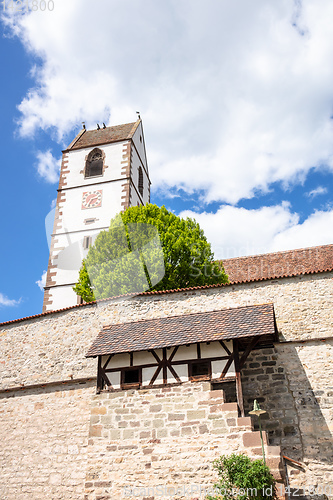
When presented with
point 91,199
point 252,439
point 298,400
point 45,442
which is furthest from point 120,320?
point 91,199

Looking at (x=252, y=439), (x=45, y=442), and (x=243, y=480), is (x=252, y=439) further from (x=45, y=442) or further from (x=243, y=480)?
(x=45, y=442)

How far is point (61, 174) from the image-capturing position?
2484 centimetres

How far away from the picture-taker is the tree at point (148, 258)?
16062mm

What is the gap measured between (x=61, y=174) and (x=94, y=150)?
2.29m

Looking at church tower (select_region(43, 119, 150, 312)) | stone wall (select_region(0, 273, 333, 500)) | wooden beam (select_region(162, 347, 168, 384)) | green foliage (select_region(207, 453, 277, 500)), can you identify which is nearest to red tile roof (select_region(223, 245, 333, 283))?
stone wall (select_region(0, 273, 333, 500))

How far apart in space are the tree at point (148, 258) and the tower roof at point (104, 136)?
836cm

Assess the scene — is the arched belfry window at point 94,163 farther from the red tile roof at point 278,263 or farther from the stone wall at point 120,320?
the stone wall at point 120,320

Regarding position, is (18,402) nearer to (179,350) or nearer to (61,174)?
(179,350)

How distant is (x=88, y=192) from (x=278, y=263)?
10.7 meters

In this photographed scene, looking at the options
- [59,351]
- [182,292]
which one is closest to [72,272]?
[59,351]

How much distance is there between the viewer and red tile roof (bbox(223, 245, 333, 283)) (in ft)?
57.9

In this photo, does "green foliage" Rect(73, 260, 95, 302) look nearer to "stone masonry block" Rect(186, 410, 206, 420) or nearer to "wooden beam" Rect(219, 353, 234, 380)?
"wooden beam" Rect(219, 353, 234, 380)

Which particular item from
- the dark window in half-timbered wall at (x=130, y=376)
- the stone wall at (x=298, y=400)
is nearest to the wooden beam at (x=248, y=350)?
the stone wall at (x=298, y=400)

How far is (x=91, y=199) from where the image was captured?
23156 millimetres
